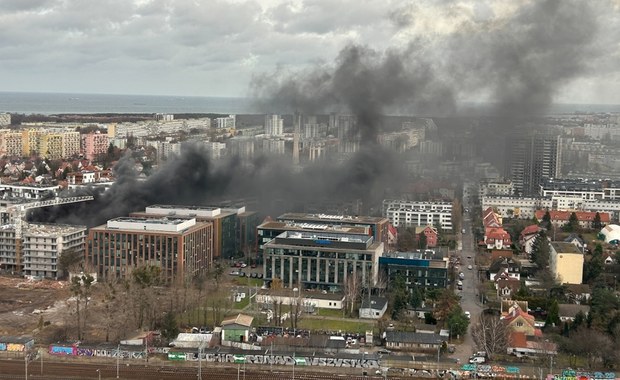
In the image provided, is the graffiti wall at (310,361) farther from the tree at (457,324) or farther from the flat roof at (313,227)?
the flat roof at (313,227)

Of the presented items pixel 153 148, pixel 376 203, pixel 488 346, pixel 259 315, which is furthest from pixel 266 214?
pixel 153 148

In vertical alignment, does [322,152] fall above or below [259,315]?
above

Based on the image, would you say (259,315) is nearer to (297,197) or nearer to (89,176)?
(297,197)

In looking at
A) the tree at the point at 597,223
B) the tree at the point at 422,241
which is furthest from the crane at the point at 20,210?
the tree at the point at 597,223

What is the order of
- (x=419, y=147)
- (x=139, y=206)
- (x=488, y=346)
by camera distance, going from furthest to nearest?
(x=419, y=147), (x=139, y=206), (x=488, y=346)

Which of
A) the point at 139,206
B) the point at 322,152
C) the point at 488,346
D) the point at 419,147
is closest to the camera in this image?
the point at 488,346

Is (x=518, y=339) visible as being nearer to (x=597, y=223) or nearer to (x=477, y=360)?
(x=477, y=360)
